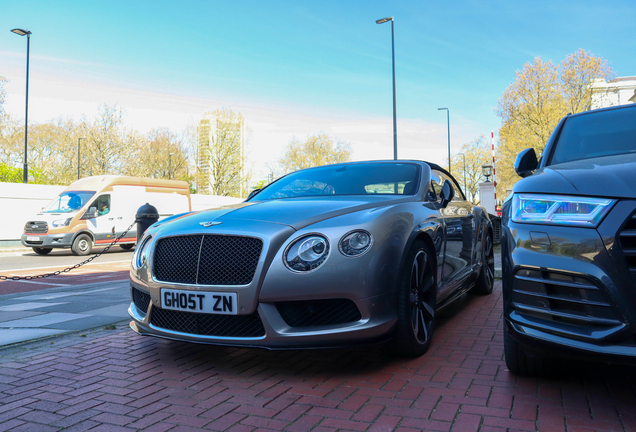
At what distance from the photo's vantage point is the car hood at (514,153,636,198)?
2.32 m

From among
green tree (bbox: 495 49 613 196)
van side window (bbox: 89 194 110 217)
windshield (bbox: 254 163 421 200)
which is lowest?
windshield (bbox: 254 163 421 200)

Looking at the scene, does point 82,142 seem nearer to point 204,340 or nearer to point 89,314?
point 89,314

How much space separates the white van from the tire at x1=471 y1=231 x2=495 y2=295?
13804mm

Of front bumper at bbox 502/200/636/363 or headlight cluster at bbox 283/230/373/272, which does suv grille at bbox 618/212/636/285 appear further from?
headlight cluster at bbox 283/230/373/272

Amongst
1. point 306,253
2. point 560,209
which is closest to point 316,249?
point 306,253

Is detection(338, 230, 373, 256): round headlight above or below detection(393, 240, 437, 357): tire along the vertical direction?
above

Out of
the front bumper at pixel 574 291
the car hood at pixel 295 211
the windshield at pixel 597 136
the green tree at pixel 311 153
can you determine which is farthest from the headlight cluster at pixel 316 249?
the green tree at pixel 311 153

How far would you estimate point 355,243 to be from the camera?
118 inches

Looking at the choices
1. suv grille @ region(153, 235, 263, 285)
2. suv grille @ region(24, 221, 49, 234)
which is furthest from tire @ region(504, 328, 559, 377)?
suv grille @ region(24, 221, 49, 234)

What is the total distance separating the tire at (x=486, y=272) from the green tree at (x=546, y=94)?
2640cm

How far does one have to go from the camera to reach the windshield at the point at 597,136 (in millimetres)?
3400

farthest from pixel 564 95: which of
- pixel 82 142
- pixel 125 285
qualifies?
pixel 82 142

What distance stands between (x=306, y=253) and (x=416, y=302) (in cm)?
97

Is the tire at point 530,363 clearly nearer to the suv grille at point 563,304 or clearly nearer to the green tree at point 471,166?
the suv grille at point 563,304
